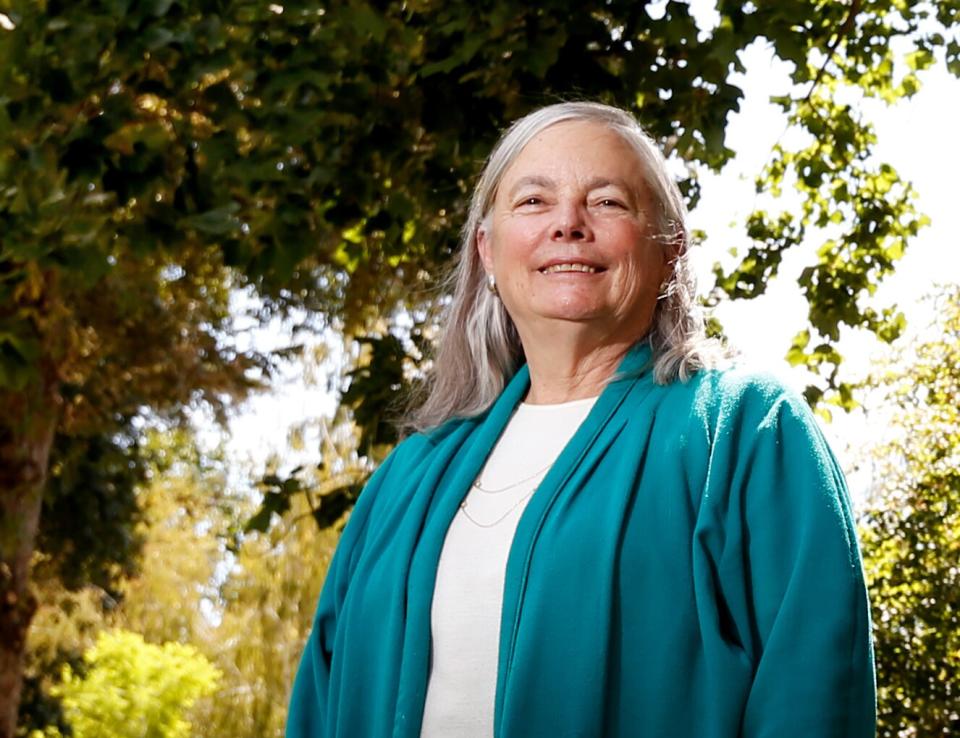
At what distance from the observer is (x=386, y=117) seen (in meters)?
3.49

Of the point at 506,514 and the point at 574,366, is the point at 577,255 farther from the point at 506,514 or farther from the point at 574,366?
the point at 506,514

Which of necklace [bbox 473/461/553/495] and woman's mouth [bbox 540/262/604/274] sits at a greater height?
woman's mouth [bbox 540/262/604/274]

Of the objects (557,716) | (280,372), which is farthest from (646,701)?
(280,372)

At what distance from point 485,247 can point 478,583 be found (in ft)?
1.46

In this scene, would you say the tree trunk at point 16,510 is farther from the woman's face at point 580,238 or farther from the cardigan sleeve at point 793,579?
the cardigan sleeve at point 793,579

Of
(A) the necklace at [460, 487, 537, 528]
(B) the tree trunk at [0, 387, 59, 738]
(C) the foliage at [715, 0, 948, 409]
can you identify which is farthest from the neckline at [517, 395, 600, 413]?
(B) the tree trunk at [0, 387, 59, 738]

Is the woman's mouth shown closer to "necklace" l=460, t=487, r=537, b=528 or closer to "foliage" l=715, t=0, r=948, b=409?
"necklace" l=460, t=487, r=537, b=528

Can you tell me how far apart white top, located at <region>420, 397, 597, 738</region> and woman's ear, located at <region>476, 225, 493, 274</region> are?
8.6 inches

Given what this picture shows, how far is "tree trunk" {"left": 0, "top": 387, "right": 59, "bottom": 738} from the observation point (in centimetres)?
640

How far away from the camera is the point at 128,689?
33.4 feet

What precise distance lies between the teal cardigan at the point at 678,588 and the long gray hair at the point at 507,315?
3.1 inches

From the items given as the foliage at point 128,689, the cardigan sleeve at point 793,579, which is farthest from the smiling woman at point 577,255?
the foliage at point 128,689

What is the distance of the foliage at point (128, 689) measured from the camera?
984cm

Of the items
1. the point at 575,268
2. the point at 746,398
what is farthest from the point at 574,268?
the point at 746,398
